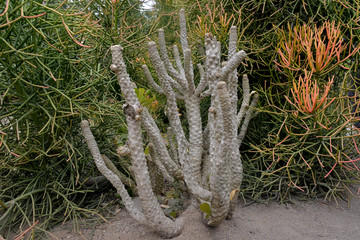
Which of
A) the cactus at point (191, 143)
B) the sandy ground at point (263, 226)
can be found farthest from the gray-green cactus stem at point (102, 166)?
the sandy ground at point (263, 226)

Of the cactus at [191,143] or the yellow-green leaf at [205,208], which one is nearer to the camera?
the cactus at [191,143]

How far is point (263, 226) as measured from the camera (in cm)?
107

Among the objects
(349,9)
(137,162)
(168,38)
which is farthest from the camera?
(168,38)

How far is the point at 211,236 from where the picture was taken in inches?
37.7

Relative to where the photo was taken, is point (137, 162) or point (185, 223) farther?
point (185, 223)

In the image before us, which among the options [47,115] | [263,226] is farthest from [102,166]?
[263,226]

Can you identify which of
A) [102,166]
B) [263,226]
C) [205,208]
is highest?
[102,166]

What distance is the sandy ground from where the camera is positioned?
0.99 meters

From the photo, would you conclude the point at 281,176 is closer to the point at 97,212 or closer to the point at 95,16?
the point at 97,212

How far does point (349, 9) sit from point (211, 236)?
3.67 ft

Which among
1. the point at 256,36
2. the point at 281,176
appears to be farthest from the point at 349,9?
the point at 281,176

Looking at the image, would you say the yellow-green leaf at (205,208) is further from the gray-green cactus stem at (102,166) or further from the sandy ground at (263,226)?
the gray-green cactus stem at (102,166)

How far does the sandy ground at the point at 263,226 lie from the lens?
0.99 m

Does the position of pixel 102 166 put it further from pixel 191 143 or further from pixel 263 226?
pixel 263 226
